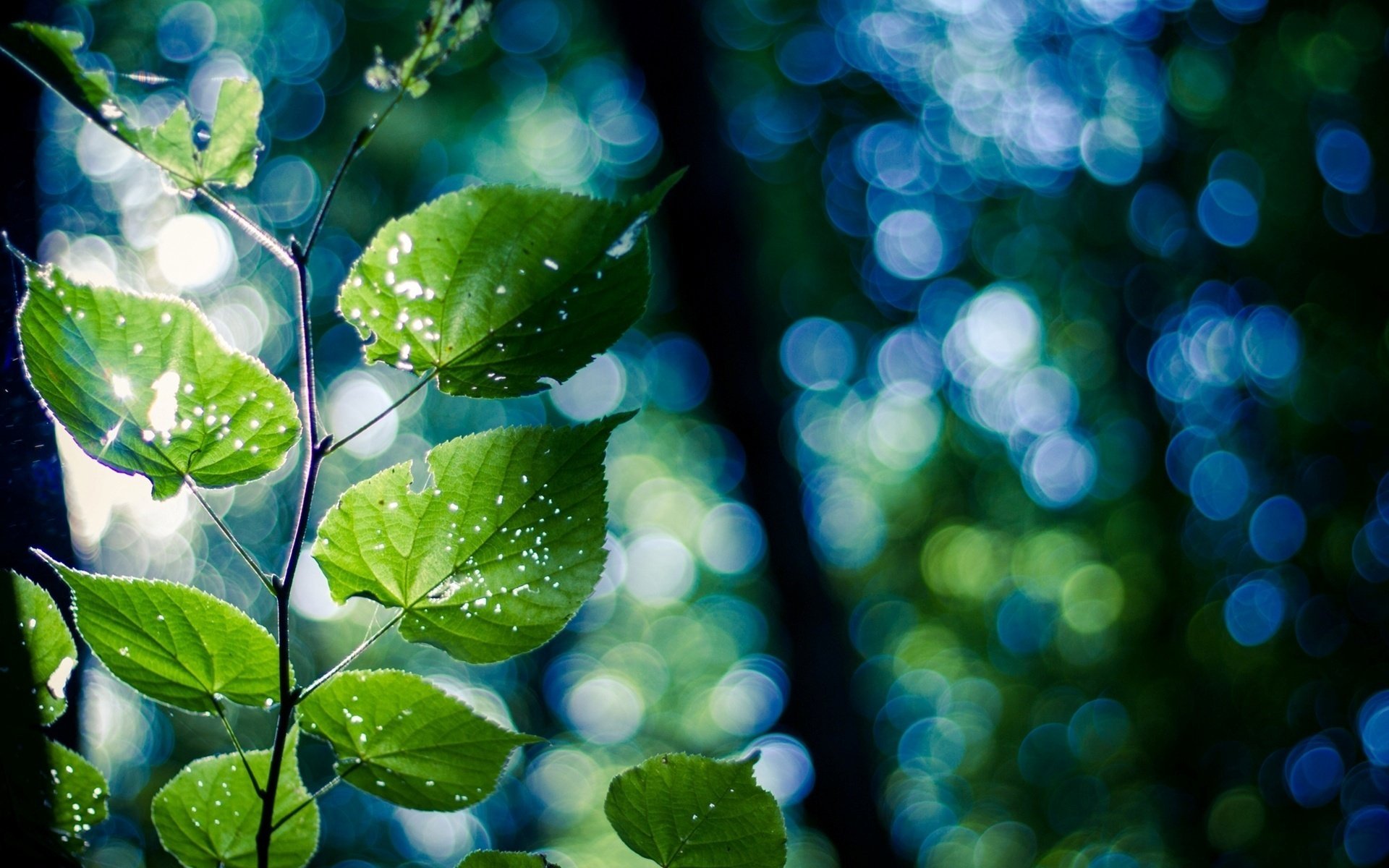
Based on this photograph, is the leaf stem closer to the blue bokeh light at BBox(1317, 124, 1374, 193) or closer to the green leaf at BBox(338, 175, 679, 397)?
the green leaf at BBox(338, 175, 679, 397)

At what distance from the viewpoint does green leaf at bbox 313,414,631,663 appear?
0.32 m

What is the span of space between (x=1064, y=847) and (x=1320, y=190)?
5.05 meters

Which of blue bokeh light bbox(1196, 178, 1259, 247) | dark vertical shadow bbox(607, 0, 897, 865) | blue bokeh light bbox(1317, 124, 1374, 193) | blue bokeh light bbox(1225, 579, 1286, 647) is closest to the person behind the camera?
dark vertical shadow bbox(607, 0, 897, 865)

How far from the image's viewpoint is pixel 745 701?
653cm

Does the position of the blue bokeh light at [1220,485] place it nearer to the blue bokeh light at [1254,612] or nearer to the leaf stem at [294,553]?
the blue bokeh light at [1254,612]

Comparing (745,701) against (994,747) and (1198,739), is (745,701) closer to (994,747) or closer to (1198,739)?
(994,747)

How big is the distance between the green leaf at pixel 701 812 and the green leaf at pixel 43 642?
0.25 metres

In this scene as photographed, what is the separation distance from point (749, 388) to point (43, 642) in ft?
8.57

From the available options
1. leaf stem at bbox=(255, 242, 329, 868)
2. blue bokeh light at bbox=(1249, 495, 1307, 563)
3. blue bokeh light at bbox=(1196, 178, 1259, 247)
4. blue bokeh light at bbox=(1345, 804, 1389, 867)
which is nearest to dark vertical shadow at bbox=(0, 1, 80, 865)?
leaf stem at bbox=(255, 242, 329, 868)

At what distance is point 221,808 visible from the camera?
1.19ft

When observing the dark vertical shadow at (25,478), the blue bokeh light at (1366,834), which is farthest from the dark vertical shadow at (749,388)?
the blue bokeh light at (1366,834)

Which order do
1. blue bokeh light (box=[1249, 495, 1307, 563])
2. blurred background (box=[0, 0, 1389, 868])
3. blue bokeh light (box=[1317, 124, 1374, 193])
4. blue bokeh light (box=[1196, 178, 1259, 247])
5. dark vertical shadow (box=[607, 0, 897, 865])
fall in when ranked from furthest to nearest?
blue bokeh light (box=[1249, 495, 1307, 563]), blue bokeh light (box=[1196, 178, 1259, 247]), blue bokeh light (box=[1317, 124, 1374, 193]), blurred background (box=[0, 0, 1389, 868]), dark vertical shadow (box=[607, 0, 897, 865])

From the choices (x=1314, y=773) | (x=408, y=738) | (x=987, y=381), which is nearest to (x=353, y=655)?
(x=408, y=738)

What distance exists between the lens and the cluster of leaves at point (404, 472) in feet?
0.99
